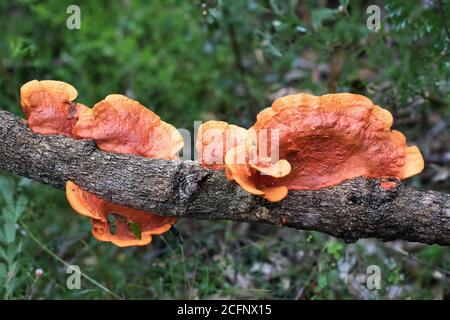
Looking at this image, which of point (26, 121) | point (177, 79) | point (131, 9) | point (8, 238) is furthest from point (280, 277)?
point (131, 9)

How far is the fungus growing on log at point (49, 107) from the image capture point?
279 centimetres

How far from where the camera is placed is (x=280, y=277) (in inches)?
159

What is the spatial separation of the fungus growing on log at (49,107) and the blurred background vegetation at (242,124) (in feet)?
3.08

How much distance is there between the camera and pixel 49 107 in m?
2.81

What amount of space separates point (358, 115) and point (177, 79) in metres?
3.59

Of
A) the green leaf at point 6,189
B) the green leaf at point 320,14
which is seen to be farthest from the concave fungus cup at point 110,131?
the green leaf at point 320,14

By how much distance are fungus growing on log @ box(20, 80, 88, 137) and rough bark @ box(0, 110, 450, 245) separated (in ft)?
0.20

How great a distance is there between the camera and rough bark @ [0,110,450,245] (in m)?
2.63

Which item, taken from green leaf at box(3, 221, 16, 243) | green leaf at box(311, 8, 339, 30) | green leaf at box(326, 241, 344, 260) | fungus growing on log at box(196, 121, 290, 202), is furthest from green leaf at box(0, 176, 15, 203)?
green leaf at box(311, 8, 339, 30)

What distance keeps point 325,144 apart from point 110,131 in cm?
102

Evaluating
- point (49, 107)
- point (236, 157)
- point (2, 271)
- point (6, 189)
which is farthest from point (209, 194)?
Answer: point (6, 189)

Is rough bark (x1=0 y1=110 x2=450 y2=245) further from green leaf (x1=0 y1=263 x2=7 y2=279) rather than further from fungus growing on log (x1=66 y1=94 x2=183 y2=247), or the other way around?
green leaf (x1=0 y1=263 x2=7 y2=279)

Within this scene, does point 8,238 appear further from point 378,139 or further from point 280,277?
point 378,139

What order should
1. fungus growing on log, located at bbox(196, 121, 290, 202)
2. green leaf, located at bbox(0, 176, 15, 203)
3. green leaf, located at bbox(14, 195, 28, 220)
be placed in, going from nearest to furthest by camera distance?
1. fungus growing on log, located at bbox(196, 121, 290, 202)
2. green leaf, located at bbox(14, 195, 28, 220)
3. green leaf, located at bbox(0, 176, 15, 203)
